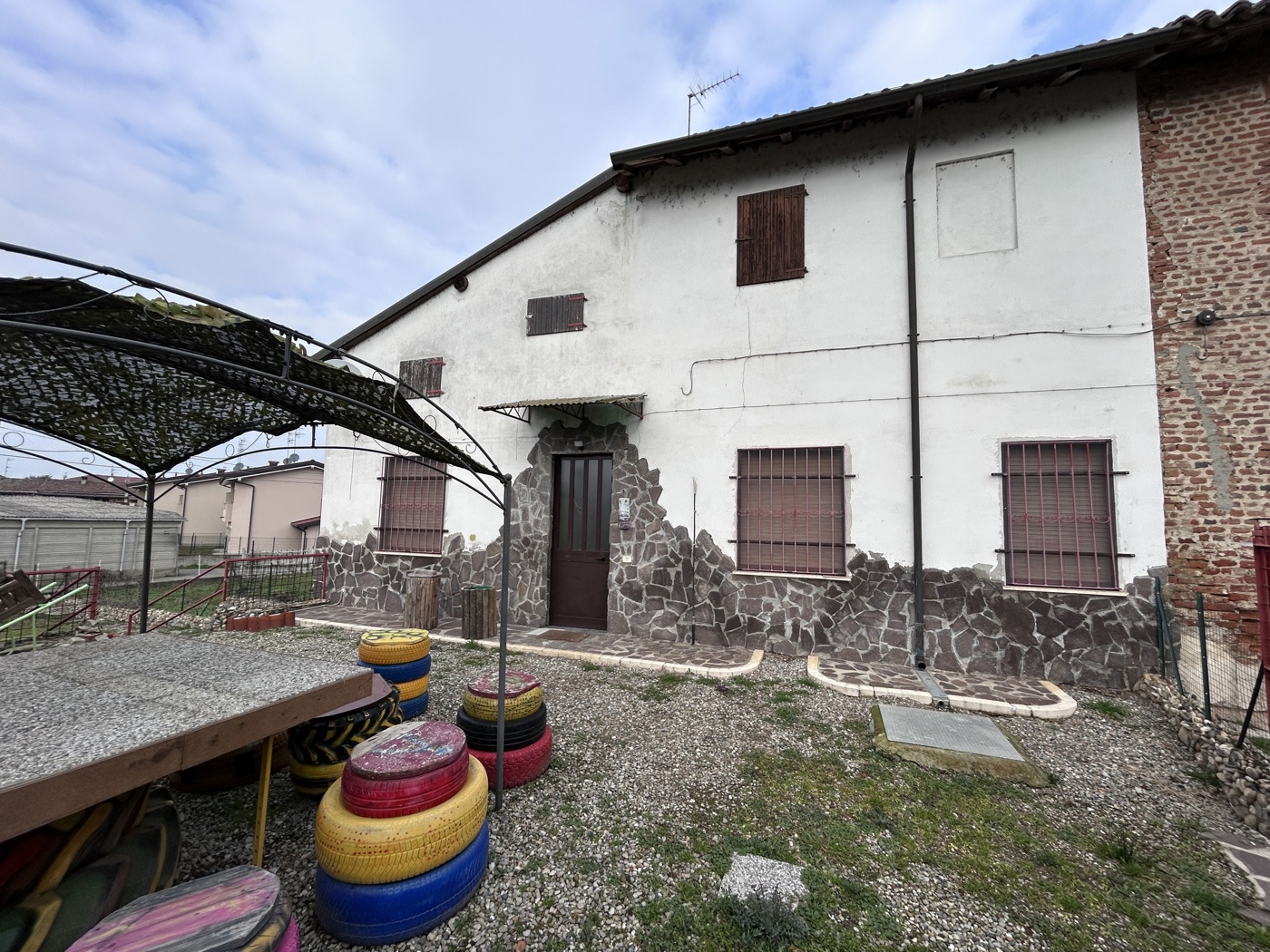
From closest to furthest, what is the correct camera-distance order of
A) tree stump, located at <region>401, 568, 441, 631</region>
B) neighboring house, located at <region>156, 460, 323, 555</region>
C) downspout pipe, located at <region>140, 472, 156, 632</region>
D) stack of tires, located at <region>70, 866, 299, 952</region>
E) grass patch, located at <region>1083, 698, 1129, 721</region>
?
1. stack of tires, located at <region>70, 866, 299, 952</region>
2. downspout pipe, located at <region>140, 472, 156, 632</region>
3. grass patch, located at <region>1083, 698, 1129, 721</region>
4. tree stump, located at <region>401, 568, 441, 631</region>
5. neighboring house, located at <region>156, 460, 323, 555</region>

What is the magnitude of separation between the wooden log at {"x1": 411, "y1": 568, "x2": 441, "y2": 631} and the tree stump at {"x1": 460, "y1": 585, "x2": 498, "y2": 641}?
0.78m

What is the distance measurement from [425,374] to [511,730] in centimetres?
761

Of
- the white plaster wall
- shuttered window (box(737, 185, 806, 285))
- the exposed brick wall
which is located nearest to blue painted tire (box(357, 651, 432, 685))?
the white plaster wall

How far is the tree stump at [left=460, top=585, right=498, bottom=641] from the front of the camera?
25.0 ft

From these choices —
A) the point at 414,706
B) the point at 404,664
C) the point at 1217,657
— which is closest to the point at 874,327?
the point at 1217,657

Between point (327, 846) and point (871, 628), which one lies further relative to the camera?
point (871, 628)

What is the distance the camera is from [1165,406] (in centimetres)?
577

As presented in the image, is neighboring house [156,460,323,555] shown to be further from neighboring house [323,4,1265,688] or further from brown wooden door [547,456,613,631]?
neighboring house [323,4,1265,688]

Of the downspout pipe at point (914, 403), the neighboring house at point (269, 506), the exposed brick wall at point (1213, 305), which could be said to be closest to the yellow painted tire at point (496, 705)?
the downspout pipe at point (914, 403)

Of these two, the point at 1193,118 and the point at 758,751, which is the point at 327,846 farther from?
the point at 1193,118

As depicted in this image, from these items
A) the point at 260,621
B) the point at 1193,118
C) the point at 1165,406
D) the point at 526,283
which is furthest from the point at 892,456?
the point at 260,621

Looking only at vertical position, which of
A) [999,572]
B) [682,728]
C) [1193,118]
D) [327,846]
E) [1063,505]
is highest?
[1193,118]

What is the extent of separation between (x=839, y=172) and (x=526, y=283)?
520 cm

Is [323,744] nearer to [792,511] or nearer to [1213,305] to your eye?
[792,511]
